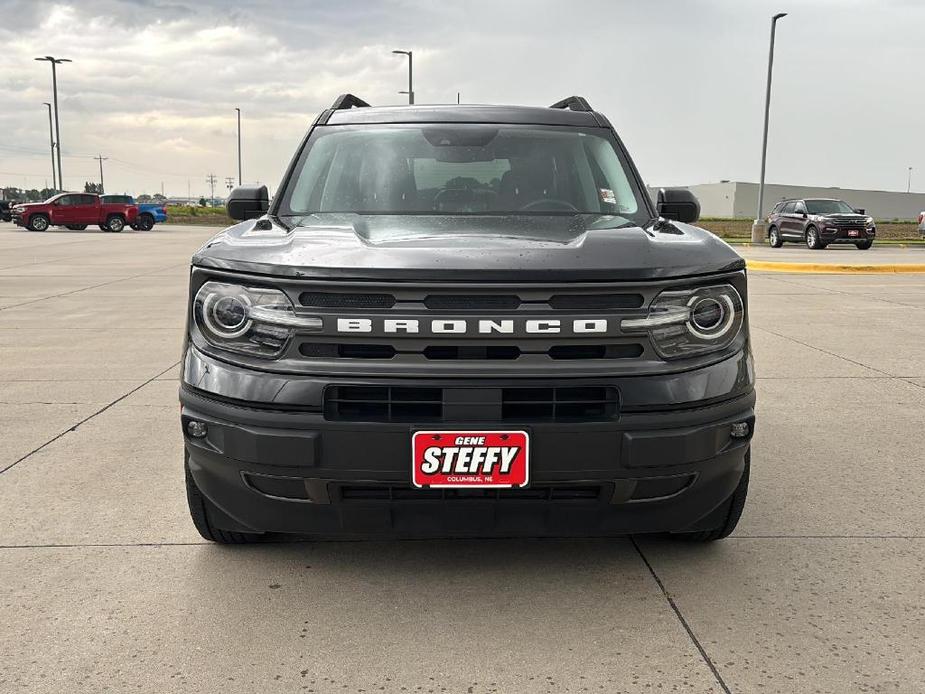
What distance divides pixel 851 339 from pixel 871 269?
10.0 meters

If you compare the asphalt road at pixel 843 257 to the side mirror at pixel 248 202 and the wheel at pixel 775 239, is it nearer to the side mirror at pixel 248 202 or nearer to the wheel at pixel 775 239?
the wheel at pixel 775 239

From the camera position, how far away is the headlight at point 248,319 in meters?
2.73

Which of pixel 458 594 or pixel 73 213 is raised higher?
pixel 458 594

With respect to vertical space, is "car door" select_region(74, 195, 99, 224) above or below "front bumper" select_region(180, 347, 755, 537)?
below

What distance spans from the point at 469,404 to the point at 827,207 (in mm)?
26646

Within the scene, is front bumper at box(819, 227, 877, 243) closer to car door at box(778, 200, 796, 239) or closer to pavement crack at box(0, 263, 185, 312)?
car door at box(778, 200, 796, 239)

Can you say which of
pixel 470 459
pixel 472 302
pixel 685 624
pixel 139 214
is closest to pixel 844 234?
pixel 685 624

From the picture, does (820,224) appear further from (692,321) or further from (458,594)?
(458,594)

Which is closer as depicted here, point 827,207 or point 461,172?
point 461,172

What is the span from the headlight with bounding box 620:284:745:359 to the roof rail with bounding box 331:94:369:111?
239cm

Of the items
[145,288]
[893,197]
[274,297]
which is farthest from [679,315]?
[893,197]

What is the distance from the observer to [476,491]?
2717 mm

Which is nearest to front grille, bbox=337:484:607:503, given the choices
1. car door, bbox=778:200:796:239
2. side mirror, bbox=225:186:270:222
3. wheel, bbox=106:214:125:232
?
side mirror, bbox=225:186:270:222

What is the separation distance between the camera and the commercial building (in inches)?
3563
